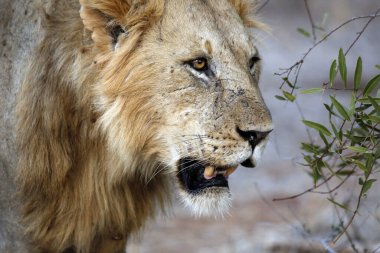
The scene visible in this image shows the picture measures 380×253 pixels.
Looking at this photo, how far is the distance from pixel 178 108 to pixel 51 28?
0.96m

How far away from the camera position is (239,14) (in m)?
5.01

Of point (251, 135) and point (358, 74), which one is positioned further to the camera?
point (251, 135)

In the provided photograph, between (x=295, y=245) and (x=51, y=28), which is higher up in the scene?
(x=51, y=28)

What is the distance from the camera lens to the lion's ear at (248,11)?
16.4 feet

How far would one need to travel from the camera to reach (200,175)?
4.50m

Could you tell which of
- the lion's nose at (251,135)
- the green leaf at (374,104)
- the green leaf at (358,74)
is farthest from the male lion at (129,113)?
the green leaf at (374,104)

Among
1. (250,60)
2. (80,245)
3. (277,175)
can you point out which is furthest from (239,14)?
(277,175)

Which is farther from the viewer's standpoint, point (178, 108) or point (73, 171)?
point (73, 171)

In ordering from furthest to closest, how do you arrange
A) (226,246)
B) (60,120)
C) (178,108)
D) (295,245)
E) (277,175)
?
(277,175) → (226,246) → (295,245) → (60,120) → (178,108)

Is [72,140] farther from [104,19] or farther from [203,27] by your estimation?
[203,27]

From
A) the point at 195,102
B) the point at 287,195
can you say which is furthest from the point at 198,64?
the point at 287,195

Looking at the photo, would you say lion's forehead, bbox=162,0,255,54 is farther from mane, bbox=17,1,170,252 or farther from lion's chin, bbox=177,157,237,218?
lion's chin, bbox=177,157,237,218

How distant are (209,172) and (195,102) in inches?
15.1

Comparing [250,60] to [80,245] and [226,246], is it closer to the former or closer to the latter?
[80,245]
